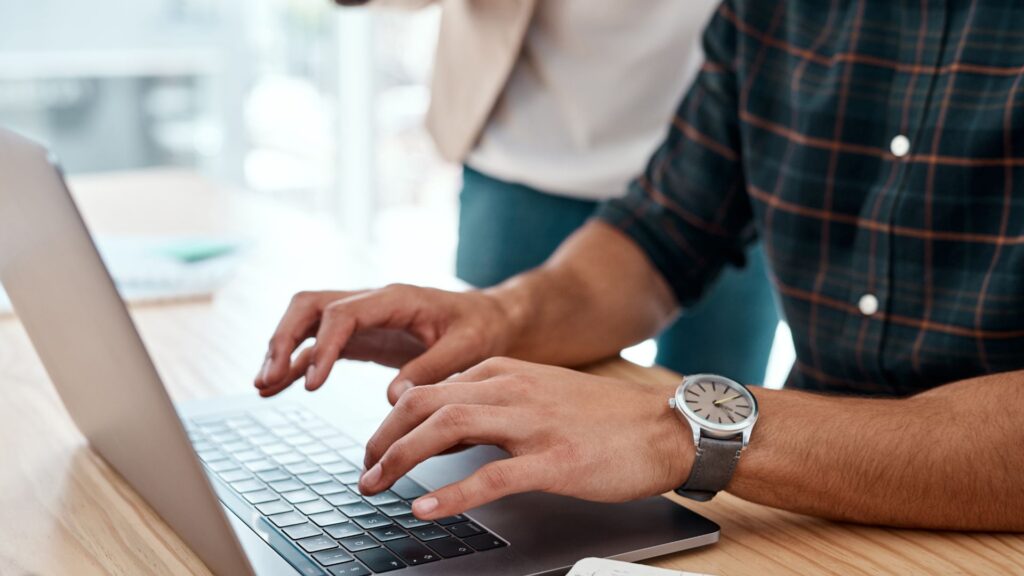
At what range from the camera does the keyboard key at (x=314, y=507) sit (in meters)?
0.72

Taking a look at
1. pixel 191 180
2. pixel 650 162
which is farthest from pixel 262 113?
pixel 650 162

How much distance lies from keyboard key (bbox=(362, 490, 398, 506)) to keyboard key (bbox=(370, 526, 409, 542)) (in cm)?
4

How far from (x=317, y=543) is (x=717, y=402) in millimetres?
280

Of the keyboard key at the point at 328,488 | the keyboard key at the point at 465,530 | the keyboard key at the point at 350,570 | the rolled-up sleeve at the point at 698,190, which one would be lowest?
the keyboard key at the point at 328,488

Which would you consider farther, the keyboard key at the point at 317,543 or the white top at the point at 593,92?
the white top at the point at 593,92

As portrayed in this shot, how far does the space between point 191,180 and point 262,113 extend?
188 centimetres

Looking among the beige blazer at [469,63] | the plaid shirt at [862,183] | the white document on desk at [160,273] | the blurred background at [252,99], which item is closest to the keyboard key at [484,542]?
the plaid shirt at [862,183]

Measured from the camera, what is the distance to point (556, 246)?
1645mm

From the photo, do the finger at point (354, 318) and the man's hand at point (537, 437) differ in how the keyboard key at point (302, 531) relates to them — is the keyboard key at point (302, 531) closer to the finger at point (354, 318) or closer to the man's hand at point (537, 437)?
the man's hand at point (537, 437)

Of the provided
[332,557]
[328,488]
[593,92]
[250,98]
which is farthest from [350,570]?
[250,98]

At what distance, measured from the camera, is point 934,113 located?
102cm

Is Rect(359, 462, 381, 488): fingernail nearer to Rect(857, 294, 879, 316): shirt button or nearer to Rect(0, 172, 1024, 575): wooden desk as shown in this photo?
Rect(0, 172, 1024, 575): wooden desk

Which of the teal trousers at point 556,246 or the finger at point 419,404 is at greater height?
the finger at point 419,404

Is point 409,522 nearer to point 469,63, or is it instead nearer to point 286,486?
point 286,486
